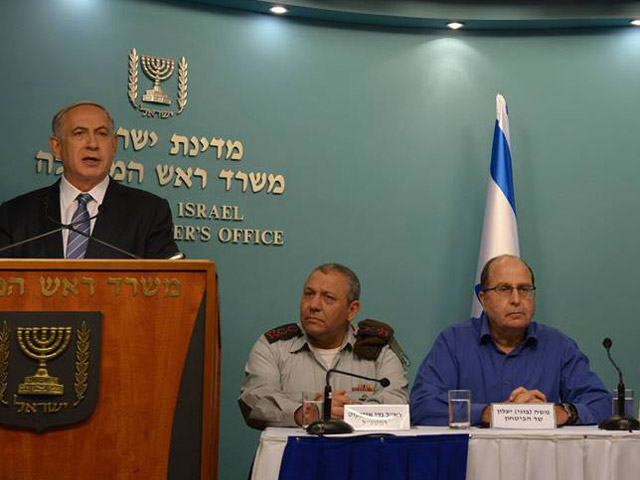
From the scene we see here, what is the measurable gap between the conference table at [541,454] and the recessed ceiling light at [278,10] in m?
3.13

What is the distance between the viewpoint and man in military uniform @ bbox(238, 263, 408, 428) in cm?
412

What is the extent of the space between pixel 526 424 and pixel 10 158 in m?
2.98

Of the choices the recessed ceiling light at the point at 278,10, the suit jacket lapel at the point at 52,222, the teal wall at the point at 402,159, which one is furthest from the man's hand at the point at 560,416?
the recessed ceiling light at the point at 278,10

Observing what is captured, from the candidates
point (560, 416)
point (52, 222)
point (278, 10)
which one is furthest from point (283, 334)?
point (278, 10)

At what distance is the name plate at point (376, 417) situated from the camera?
10.2 ft

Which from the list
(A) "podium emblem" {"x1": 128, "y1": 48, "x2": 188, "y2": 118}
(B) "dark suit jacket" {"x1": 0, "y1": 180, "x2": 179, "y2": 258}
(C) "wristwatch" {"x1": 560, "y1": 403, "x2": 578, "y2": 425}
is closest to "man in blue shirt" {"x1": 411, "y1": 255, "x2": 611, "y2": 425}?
(C) "wristwatch" {"x1": 560, "y1": 403, "x2": 578, "y2": 425}

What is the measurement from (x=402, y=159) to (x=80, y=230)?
8.07 feet

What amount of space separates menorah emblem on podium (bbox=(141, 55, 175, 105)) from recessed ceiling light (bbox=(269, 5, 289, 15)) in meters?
0.67

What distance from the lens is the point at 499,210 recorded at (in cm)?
550

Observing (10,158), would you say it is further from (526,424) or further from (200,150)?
(526,424)

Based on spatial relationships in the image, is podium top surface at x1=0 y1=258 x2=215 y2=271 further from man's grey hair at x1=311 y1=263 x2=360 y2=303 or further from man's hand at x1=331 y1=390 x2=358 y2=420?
man's grey hair at x1=311 y1=263 x2=360 y2=303

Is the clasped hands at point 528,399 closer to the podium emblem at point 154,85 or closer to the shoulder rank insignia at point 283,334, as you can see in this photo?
the shoulder rank insignia at point 283,334

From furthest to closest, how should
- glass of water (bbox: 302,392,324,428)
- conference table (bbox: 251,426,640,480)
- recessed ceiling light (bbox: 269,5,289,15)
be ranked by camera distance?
recessed ceiling light (bbox: 269,5,289,15) < glass of water (bbox: 302,392,324,428) < conference table (bbox: 251,426,640,480)

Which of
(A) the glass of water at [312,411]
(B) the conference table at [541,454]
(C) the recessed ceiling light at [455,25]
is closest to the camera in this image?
(B) the conference table at [541,454]
